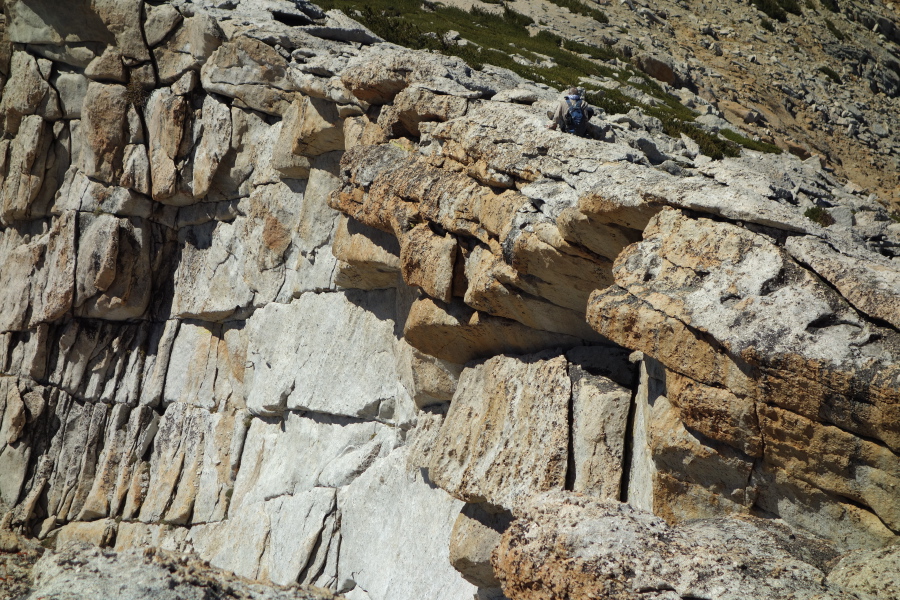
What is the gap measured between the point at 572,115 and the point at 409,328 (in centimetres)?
818

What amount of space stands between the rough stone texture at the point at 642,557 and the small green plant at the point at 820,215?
35.0ft

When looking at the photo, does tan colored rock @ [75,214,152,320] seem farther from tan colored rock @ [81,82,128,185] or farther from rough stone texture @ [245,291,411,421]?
rough stone texture @ [245,291,411,421]

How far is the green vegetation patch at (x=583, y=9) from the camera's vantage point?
52.9 metres

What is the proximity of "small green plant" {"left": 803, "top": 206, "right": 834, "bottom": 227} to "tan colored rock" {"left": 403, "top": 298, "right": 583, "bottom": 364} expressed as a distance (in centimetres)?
691

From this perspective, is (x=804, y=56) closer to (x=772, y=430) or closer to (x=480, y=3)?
(x=480, y=3)

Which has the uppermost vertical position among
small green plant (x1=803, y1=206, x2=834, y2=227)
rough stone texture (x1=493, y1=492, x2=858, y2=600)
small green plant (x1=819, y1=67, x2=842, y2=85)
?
small green plant (x1=819, y1=67, x2=842, y2=85)

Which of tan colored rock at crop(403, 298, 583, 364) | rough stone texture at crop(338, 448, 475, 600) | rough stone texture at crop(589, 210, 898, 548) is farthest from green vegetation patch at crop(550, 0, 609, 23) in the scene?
rough stone texture at crop(589, 210, 898, 548)

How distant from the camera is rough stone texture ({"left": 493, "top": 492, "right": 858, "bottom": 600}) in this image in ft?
32.8

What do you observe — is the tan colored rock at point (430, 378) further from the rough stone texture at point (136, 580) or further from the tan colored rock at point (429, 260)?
the rough stone texture at point (136, 580)

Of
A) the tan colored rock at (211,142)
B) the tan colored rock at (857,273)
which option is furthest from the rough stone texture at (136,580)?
the tan colored rock at (211,142)

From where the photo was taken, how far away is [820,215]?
20.7m

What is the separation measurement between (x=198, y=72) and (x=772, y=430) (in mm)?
32792

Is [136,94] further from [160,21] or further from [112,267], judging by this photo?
[112,267]

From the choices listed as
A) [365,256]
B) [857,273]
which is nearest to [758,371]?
[857,273]
